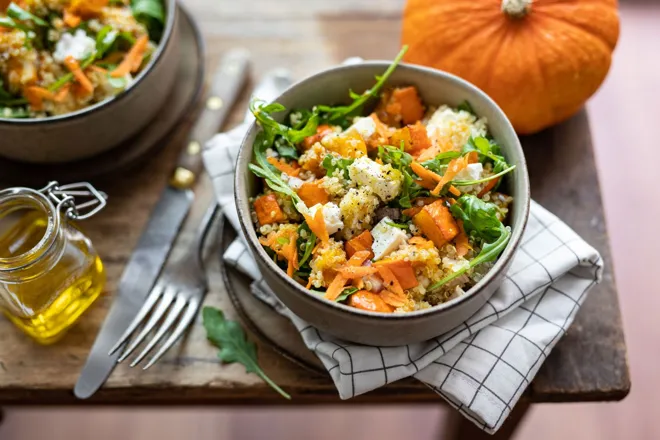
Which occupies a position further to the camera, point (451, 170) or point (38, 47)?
point (38, 47)

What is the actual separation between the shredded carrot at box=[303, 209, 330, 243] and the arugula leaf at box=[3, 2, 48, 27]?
2.33ft

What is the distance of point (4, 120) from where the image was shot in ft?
4.04

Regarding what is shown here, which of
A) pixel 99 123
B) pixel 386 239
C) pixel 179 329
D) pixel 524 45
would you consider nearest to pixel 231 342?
pixel 179 329

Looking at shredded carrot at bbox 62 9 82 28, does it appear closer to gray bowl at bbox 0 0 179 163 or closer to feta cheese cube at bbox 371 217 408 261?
gray bowl at bbox 0 0 179 163

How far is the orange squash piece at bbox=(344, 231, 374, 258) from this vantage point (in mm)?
1104

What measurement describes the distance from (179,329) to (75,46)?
0.59 meters

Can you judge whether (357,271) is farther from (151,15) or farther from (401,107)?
(151,15)

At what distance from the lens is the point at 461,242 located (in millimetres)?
1117

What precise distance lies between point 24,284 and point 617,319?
3.60 feet

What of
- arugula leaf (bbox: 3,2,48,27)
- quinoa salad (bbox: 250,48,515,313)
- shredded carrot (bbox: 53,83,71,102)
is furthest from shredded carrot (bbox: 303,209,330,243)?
arugula leaf (bbox: 3,2,48,27)

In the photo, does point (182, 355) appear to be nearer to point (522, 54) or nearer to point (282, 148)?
point (282, 148)

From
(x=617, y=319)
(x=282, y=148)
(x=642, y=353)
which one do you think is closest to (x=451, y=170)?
(x=282, y=148)

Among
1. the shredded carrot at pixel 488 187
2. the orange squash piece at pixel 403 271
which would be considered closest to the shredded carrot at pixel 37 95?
the orange squash piece at pixel 403 271

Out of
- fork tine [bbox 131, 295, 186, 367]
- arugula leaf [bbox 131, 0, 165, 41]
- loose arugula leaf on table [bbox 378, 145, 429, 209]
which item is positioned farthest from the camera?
arugula leaf [bbox 131, 0, 165, 41]
